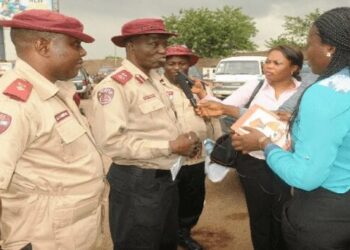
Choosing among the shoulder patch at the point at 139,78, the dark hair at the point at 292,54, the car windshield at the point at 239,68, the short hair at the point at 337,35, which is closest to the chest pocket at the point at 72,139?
the shoulder patch at the point at 139,78

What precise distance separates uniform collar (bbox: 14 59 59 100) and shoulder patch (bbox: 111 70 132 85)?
0.83 m

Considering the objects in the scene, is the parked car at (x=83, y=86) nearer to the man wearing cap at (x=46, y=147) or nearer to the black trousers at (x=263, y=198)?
the black trousers at (x=263, y=198)

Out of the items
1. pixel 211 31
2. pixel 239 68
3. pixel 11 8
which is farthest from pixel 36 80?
pixel 211 31

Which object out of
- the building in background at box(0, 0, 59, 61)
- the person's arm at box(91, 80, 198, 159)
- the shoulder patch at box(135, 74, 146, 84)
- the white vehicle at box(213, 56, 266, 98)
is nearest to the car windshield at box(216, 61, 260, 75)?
the white vehicle at box(213, 56, 266, 98)

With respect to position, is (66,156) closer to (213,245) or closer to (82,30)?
(82,30)

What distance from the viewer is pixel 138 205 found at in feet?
9.04

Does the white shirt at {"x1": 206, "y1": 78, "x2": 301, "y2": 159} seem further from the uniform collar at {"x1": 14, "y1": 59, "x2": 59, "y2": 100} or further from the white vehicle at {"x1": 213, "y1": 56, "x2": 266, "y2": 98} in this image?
the white vehicle at {"x1": 213, "y1": 56, "x2": 266, "y2": 98}

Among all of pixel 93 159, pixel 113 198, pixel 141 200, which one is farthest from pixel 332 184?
pixel 113 198

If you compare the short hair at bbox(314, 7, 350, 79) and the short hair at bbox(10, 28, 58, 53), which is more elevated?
the short hair at bbox(314, 7, 350, 79)

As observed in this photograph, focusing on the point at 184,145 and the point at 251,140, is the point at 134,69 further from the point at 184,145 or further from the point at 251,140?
the point at 251,140

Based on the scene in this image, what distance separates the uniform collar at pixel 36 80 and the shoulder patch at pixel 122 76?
0.83m

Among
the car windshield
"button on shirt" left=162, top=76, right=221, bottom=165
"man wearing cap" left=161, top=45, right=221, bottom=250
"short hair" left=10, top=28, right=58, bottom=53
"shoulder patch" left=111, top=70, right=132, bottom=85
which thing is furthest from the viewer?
the car windshield

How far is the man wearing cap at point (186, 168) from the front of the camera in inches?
155

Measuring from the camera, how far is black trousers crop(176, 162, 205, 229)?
4.04 metres
